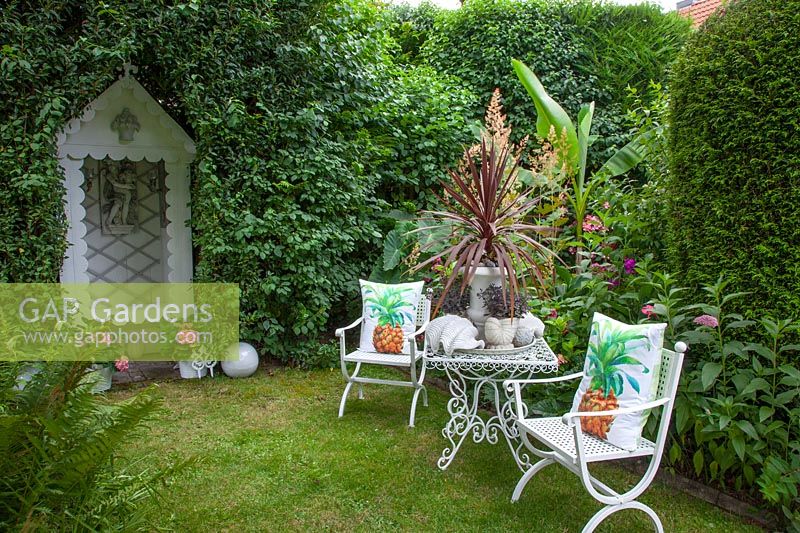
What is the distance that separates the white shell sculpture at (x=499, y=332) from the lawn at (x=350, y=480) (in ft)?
2.44

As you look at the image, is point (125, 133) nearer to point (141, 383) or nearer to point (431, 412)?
point (141, 383)

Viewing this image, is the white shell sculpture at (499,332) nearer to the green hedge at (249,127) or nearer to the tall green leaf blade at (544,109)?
the green hedge at (249,127)

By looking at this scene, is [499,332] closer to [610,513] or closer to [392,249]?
[610,513]

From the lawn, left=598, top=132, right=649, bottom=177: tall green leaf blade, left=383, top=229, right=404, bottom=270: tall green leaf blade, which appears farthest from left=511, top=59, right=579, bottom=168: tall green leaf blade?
the lawn

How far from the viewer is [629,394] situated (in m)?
2.47

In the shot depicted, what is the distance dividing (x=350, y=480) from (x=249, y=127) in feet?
10.6

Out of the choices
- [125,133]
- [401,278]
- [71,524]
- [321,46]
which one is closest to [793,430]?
[71,524]

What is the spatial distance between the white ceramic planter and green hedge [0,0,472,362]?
6.59 ft

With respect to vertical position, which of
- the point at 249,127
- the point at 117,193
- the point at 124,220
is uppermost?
the point at 249,127

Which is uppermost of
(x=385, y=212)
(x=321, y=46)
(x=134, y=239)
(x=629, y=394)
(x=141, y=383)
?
(x=321, y=46)

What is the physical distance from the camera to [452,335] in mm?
3088

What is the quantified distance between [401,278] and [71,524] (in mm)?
4012

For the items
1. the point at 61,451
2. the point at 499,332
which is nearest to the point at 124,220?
the point at 499,332

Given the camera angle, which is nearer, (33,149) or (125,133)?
(33,149)
